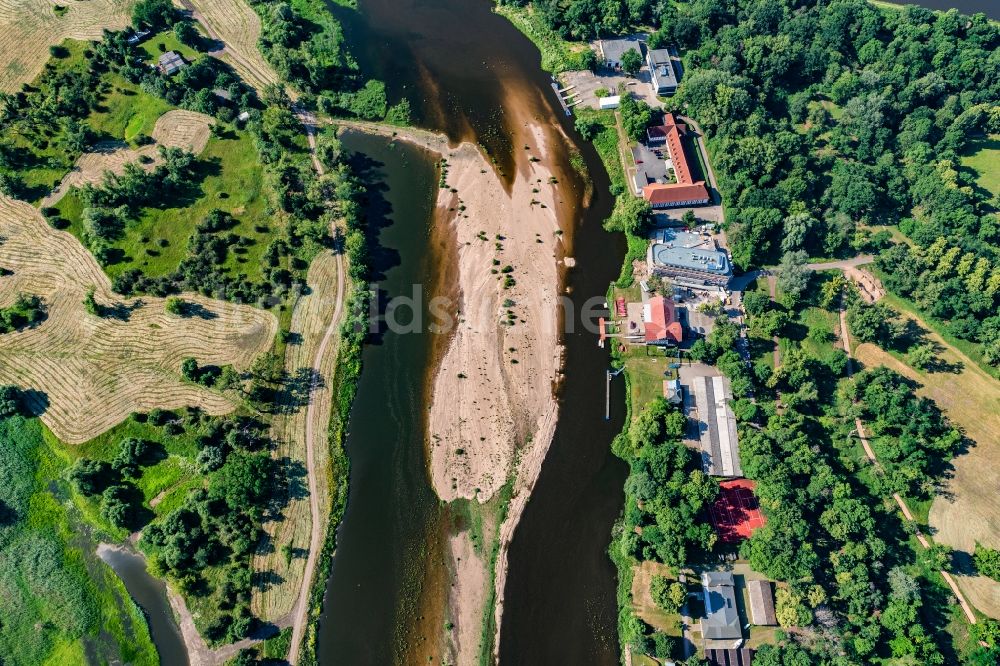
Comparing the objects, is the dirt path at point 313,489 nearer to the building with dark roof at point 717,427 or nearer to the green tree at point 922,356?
the building with dark roof at point 717,427

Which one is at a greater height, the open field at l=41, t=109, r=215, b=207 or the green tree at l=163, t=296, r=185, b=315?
the open field at l=41, t=109, r=215, b=207

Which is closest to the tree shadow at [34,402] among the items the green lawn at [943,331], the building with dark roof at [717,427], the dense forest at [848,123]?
the building with dark roof at [717,427]

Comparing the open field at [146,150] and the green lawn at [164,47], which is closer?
the open field at [146,150]

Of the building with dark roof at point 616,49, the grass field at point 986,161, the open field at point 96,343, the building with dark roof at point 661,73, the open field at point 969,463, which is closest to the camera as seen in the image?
the open field at point 969,463

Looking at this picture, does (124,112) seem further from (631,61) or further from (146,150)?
(631,61)

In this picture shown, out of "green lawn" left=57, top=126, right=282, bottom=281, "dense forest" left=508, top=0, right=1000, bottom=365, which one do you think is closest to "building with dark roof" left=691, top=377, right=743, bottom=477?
"dense forest" left=508, top=0, right=1000, bottom=365

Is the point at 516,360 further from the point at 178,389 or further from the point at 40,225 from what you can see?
the point at 40,225

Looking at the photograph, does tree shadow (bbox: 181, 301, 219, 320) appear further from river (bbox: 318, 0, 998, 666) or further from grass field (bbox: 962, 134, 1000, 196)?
grass field (bbox: 962, 134, 1000, 196)

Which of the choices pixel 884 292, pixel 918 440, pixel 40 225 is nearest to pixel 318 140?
pixel 40 225
